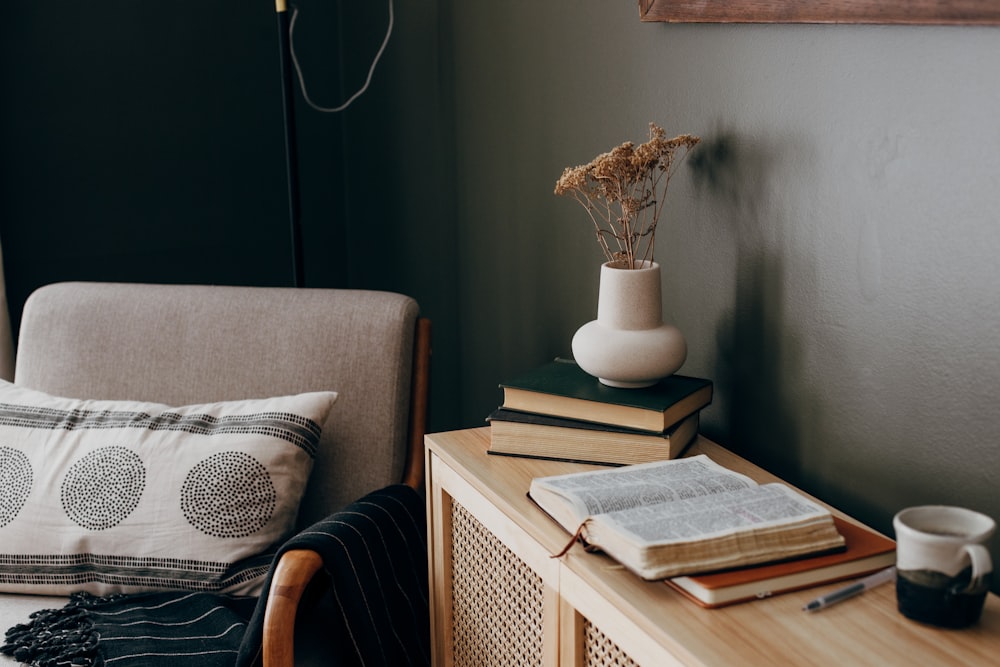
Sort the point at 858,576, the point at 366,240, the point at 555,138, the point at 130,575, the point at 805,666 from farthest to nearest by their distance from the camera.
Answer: the point at 366,240, the point at 555,138, the point at 130,575, the point at 858,576, the point at 805,666

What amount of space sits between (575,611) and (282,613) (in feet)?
1.32

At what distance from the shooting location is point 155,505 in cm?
149

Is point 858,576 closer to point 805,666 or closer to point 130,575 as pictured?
point 805,666

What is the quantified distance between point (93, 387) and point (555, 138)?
A: 908 millimetres

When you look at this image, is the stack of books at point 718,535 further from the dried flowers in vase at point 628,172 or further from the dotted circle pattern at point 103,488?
the dotted circle pattern at point 103,488

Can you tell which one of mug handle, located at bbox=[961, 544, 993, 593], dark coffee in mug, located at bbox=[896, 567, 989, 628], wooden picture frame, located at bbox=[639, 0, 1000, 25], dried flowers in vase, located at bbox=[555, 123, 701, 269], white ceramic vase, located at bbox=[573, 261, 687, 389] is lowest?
dark coffee in mug, located at bbox=[896, 567, 989, 628]

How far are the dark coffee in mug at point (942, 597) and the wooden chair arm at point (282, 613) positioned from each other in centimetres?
70

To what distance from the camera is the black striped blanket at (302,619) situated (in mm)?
1303

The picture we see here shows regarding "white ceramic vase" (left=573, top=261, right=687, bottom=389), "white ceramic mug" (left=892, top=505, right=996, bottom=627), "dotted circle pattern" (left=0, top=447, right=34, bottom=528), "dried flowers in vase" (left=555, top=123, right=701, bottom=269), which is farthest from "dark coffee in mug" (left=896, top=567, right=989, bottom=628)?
"dotted circle pattern" (left=0, top=447, right=34, bottom=528)

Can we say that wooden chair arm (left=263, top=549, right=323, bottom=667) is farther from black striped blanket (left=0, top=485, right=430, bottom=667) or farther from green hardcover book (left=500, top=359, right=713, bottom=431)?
green hardcover book (left=500, top=359, right=713, bottom=431)

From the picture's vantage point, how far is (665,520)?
3.08 ft

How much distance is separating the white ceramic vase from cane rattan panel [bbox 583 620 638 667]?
352 mm

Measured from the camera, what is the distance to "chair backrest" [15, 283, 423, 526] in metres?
1.66

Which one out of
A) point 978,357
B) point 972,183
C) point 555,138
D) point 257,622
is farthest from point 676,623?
point 555,138
